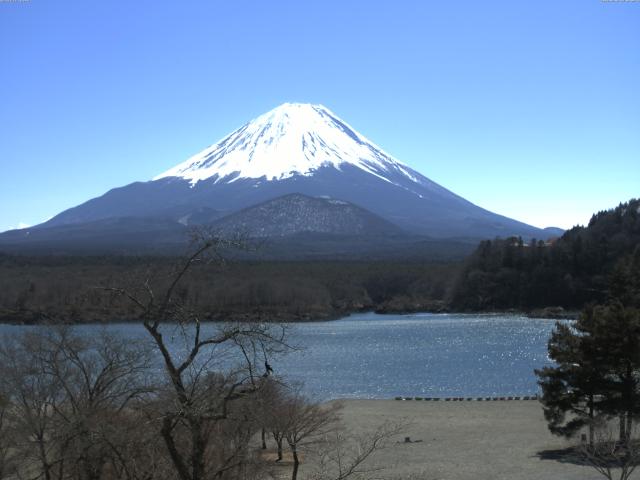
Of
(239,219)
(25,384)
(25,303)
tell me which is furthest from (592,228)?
(239,219)

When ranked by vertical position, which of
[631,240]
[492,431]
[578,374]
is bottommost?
[492,431]

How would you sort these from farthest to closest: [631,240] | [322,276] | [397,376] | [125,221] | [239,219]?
[125,221], [239,219], [322,276], [631,240], [397,376]

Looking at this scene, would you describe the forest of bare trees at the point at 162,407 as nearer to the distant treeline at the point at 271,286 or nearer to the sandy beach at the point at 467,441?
the sandy beach at the point at 467,441

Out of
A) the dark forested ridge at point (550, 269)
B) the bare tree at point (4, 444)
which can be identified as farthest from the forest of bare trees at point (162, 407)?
the dark forested ridge at point (550, 269)

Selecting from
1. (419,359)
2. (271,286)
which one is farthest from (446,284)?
(419,359)


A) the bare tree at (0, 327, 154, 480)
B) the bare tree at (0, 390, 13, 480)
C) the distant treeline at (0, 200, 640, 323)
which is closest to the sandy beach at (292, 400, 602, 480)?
the bare tree at (0, 327, 154, 480)

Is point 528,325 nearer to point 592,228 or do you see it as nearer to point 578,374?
point 592,228
